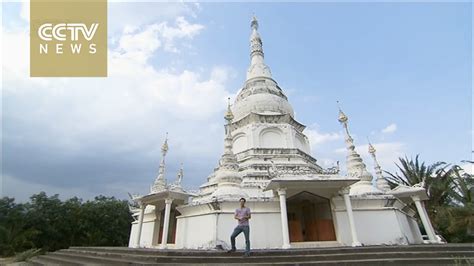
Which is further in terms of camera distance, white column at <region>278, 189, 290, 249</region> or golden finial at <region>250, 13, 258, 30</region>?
golden finial at <region>250, 13, 258, 30</region>

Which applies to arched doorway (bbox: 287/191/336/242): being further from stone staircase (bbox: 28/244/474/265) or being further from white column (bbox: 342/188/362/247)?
stone staircase (bbox: 28/244/474/265)

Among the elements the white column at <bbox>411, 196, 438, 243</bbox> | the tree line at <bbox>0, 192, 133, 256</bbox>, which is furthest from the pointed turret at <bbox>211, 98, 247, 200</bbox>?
the tree line at <bbox>0, 192, 133, 256</bbox>

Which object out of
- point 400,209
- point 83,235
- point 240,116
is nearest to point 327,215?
point 400,209

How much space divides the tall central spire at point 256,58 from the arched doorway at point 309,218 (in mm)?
13767

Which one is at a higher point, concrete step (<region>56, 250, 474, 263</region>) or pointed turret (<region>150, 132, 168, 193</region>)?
pointed turret (<region>150, 132, 168, 193</region>)

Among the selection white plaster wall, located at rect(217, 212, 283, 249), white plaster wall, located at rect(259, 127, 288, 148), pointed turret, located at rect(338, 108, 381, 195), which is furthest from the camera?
white plaster wall, located at rect(259, 127, 288, 148)

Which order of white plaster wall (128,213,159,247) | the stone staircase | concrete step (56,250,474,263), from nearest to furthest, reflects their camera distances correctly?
1. the stone staircase
2. concrete step (56,250,474,263)
3. white plaster wall (128,213,159,247)

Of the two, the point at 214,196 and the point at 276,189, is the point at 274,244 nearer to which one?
the point at 276,189

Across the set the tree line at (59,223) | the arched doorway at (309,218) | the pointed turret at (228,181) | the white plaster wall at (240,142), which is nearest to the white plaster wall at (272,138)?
the white plaster wall at (240,142)

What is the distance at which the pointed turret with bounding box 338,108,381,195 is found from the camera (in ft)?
46.3

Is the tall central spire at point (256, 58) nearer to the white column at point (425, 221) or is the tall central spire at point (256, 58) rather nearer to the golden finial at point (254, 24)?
the golden finial at point (254, 24)

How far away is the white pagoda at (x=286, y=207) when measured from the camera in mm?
11391

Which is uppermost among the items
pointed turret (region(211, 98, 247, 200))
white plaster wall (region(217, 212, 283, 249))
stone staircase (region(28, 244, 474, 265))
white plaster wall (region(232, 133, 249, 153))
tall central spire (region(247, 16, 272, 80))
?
tall central spire (region(247, 16, 272, 80))

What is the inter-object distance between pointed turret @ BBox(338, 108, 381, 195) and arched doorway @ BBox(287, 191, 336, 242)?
241 centimetres
